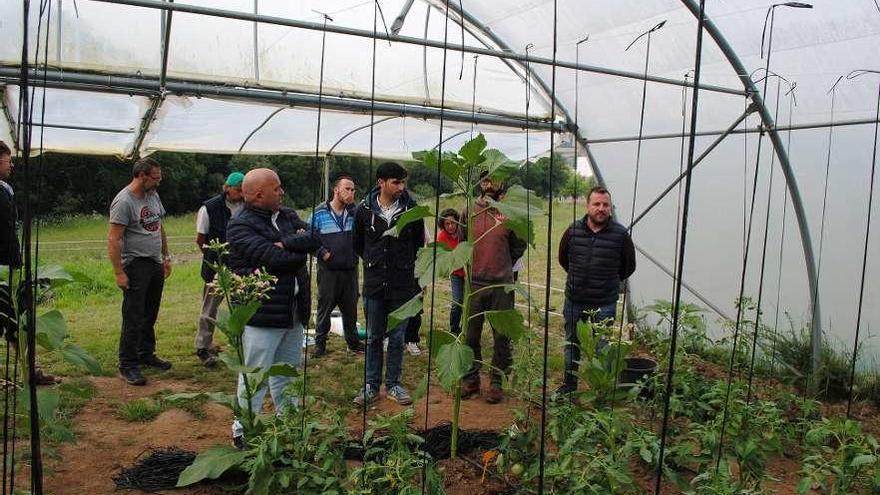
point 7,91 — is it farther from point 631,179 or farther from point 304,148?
point 631,179

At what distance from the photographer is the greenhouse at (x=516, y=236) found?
2271 mm

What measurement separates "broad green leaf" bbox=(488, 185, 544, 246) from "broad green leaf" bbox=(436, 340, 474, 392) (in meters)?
0.47

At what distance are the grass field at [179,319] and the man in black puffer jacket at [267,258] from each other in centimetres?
76

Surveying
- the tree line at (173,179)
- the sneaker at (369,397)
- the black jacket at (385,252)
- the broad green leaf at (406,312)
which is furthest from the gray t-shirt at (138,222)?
the tree line at (173,179)

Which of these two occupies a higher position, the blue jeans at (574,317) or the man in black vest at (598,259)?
the man in black vest at (598,259)

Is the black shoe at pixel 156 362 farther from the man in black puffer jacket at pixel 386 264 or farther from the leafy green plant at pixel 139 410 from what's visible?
the man in black puffer jacket at pixel 386 264

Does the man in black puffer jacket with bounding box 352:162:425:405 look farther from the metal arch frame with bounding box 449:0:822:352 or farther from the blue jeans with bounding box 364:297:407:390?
the metal arch frame with bounding box 449:0:822:352

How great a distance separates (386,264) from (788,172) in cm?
320

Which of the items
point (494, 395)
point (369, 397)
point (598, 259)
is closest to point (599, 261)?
point (598, 259)

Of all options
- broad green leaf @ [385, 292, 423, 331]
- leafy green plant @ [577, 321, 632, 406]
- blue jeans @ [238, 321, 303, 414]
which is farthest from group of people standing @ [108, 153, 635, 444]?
broad green leaf @ [385, 292, 423, 331]

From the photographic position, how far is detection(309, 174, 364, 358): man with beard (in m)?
4.98

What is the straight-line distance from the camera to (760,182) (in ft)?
16.9

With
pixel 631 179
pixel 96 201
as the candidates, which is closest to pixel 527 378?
pixel 631 179

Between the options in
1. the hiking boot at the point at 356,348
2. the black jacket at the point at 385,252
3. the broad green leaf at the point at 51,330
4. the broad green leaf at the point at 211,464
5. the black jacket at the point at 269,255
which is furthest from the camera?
the hiking boot at the point at 356,348
